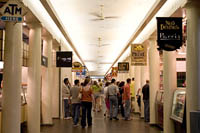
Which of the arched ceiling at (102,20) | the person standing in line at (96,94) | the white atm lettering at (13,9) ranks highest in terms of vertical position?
the arched ceiling at (102,20)

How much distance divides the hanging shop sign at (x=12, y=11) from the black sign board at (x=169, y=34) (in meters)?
3.14

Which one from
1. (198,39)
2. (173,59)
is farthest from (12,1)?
(173,59)

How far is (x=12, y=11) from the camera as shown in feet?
17.5

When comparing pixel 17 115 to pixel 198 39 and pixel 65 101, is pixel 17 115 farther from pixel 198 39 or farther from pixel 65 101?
pixel 65 101

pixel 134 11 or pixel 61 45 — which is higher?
pixel 134 11

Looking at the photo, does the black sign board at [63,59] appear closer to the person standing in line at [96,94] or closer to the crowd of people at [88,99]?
the crowd of people at [88,99]

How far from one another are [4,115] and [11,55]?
4.19ft

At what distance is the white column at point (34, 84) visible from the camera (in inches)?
341

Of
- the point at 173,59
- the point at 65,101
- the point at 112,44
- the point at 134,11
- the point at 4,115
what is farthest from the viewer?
the point at 112,44

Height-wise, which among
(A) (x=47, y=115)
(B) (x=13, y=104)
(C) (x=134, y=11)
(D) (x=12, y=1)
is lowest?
(A) (x=47, y=115)

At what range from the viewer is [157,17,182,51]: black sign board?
22.1 ft

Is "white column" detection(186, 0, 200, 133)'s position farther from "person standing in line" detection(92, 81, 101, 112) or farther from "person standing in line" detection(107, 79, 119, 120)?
"person standing in line" detection(92, 81, 101, 112)

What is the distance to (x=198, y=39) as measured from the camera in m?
6.42

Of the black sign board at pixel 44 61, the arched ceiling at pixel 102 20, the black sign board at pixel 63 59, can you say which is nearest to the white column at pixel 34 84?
the black sign board at pixel 44 61
